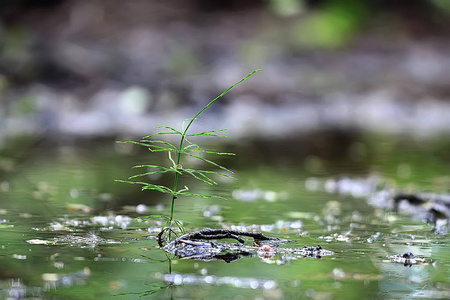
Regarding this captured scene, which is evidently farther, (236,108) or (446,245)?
(236,108)

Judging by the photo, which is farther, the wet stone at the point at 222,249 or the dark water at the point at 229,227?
the wet stone at the point at 222,249

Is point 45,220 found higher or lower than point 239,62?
lower

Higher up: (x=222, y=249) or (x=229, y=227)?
(x=229, y=227)

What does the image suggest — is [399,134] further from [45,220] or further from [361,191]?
[45,220]

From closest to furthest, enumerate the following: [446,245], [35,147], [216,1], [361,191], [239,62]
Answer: [446,245] → [361,191] → [35,147] → [239,62] → [216,1]

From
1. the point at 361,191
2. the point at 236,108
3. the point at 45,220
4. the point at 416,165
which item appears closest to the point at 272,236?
Result: the point at 45,220

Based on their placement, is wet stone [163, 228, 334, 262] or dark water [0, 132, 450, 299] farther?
wet stone [163, 228, 334, 262]

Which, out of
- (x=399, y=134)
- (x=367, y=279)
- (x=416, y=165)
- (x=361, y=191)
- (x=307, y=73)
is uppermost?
(x=307, y=73)

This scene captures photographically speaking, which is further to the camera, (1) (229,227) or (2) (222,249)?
(1) (229,227)
